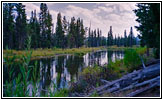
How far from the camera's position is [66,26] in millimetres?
56062

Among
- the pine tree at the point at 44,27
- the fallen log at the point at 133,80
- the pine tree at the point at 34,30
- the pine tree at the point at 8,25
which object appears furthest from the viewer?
the pine tree at the point at 44,27

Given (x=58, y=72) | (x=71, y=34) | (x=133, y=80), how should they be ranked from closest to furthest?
(x=133, y=80) < (x=58, y=72) < (x=71, y=34)

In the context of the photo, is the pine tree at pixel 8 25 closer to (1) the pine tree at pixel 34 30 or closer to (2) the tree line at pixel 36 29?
(2) the tree line at pixel 36 29

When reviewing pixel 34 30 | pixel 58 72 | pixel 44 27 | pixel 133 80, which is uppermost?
pixel 44 27

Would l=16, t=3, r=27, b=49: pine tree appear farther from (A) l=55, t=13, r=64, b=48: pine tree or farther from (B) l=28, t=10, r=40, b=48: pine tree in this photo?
(A) l=55, t=13, r=64, b=48: pine tree

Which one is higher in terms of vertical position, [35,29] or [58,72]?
[35,29]

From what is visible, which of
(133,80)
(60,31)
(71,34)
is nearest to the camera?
(133,80)

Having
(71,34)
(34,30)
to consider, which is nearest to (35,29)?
(34,30)

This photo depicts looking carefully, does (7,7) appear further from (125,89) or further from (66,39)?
(125,89)

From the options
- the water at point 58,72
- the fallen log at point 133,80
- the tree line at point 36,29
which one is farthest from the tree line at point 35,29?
the fallen log at point 133,80

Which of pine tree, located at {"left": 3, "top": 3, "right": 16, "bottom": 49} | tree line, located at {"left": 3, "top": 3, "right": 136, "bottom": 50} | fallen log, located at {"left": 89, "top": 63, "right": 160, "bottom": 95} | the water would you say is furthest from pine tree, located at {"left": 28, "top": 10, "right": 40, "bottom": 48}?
fallen log, located at {"left": 89, "top": 63, "right": 160, "bottom": 95}

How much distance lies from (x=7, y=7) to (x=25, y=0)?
33688mm

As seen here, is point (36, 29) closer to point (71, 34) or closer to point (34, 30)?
point (34, 30)

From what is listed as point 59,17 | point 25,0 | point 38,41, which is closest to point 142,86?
point 25,0
